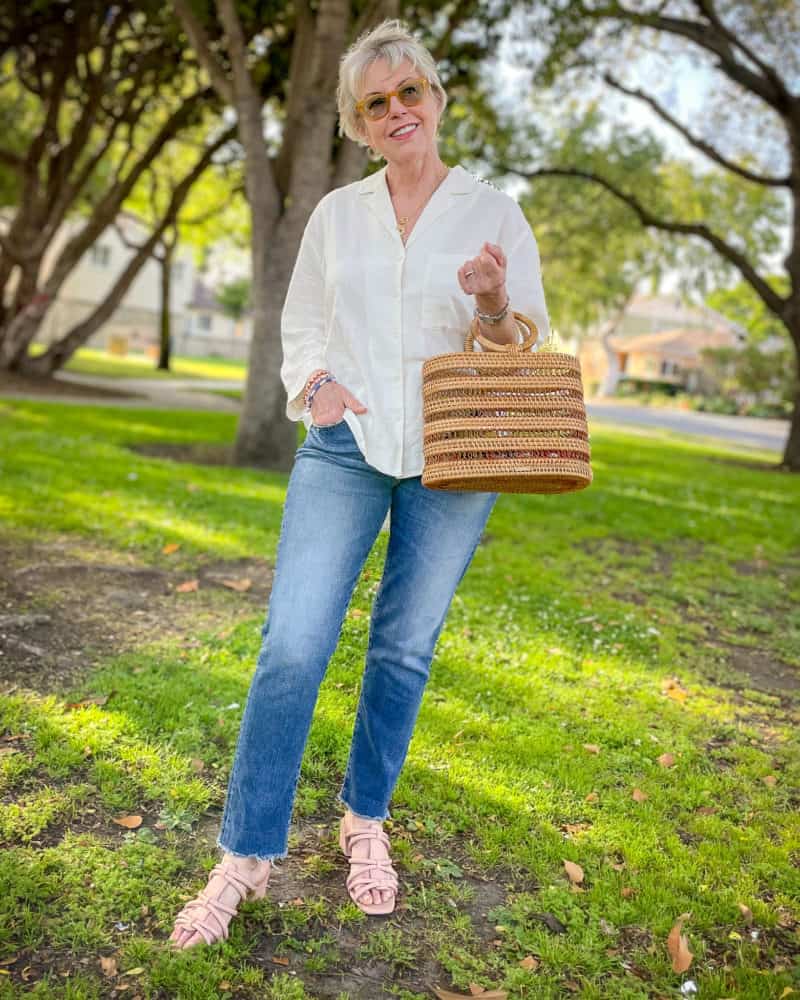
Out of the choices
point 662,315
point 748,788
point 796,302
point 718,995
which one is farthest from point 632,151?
point 662,315

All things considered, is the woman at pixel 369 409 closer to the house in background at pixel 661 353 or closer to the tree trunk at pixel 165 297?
the tree trunk at pixel 165 297

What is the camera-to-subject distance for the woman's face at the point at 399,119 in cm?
256

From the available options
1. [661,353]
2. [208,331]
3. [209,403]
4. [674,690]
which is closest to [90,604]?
[674,690]

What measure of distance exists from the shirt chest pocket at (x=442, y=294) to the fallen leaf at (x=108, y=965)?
1806 mm

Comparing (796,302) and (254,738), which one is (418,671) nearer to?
(254,738)

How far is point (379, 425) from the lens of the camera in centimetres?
251

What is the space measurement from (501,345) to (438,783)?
1.76 metres

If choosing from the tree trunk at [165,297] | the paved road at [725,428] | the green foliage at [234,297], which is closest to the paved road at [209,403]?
the paved road at [725,428]

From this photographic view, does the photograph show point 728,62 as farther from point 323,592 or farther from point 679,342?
point 679,342

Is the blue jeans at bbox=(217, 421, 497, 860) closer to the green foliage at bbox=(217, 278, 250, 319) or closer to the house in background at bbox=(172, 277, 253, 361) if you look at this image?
the house in background at bbox=(172, 277, 253, 361)

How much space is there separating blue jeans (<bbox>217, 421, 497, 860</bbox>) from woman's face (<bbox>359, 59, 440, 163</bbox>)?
30.7 inches

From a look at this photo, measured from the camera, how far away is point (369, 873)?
2.82 m

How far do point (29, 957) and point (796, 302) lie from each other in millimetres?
17357

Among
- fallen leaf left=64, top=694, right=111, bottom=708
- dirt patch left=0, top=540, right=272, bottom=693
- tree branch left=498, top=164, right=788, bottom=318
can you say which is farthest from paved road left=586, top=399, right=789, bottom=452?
fallen leaf left=64, top=694, right=111, bottom=708
